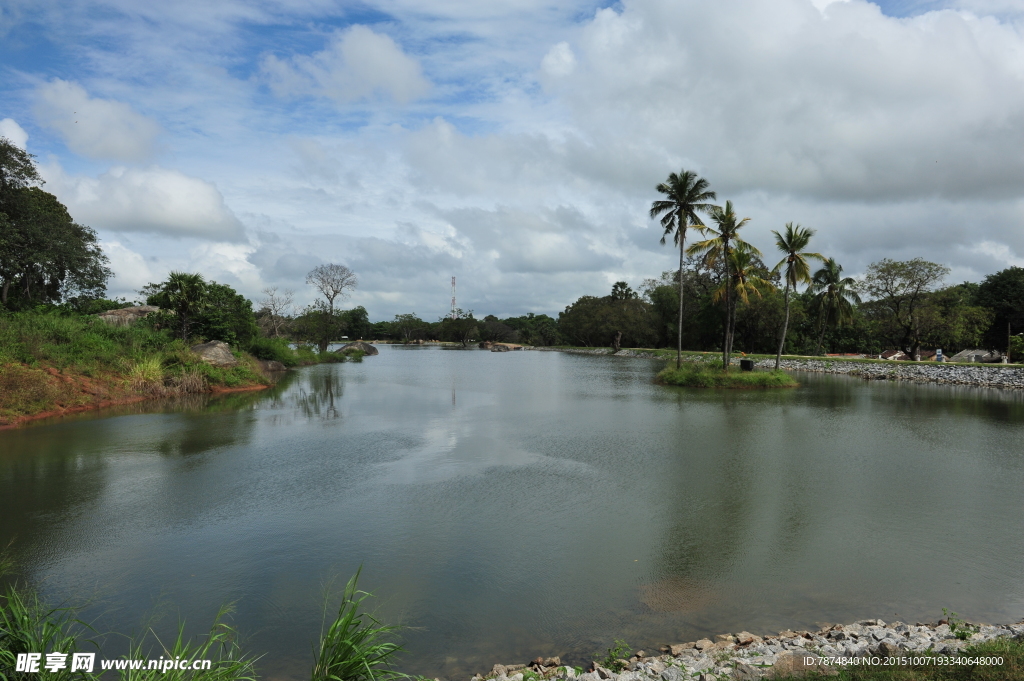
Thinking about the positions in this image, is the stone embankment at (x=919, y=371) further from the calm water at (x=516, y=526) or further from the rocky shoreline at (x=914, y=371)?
the calm water at (x=516, y=526)

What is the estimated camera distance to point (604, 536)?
25.8 feet

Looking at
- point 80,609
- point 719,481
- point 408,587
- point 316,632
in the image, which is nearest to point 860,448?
point 719,481

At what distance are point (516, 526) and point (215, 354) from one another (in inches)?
935

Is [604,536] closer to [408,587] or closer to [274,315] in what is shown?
[408,587]

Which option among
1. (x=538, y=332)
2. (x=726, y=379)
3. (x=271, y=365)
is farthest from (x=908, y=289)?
(x=538, y=332)

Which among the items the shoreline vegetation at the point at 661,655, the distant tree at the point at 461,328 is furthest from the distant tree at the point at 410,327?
the shoreline vegetation at the point at 661,655

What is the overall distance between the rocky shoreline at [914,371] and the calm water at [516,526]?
59.6ft

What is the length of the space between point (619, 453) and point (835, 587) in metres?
6.87

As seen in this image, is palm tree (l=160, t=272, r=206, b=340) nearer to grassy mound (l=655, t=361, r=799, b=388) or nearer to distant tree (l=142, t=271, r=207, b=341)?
distant tree (l=142, t=271, r=207, b=341)

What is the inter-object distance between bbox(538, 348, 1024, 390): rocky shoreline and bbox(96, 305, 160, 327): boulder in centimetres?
3350

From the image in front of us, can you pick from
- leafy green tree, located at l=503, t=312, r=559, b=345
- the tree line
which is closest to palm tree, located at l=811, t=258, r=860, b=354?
the tree line

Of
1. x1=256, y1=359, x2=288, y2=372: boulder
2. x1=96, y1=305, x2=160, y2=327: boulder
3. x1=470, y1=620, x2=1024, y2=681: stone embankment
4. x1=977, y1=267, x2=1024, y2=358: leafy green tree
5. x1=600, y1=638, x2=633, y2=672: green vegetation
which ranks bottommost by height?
x1=600, y1=638, x2=633, y2=672: green vegetation

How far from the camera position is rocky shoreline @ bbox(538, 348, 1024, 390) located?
30881 millimetres

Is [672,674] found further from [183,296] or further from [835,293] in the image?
[835,293]
